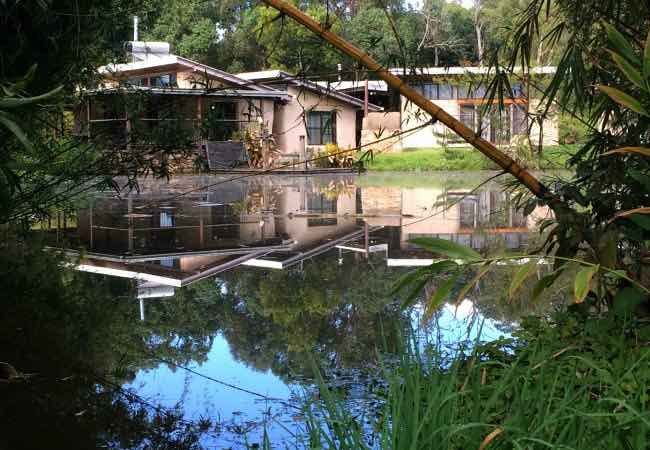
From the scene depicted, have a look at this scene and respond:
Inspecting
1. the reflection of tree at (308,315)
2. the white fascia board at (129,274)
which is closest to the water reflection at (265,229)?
the white fascia board at (129,274)

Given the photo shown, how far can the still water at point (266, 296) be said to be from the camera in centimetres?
404

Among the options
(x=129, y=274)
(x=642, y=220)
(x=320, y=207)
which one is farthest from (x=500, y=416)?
(x=320, y=207)

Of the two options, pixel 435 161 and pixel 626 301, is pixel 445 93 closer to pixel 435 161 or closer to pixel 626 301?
pixel 435 161

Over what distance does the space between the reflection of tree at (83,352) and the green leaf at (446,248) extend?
1314mm

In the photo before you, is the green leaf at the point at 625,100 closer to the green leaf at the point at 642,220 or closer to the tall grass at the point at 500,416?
the green leaf at the point at 642,220

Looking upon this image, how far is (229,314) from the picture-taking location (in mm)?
5836

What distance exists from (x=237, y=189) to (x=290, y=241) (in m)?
11.4

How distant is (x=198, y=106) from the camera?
7582 mm

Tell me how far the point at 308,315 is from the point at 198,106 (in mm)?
2591

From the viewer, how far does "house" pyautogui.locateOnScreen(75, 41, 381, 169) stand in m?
5.94

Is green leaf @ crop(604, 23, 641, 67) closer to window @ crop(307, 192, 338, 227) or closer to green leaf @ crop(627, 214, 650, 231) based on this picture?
green leaf @ crop(627, 214, 650, 231)

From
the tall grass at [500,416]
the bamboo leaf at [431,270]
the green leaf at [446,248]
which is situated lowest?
the tall grass at [500,416]

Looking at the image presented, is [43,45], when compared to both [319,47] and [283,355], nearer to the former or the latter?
[319,47]

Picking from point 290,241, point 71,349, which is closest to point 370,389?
point 71,349
